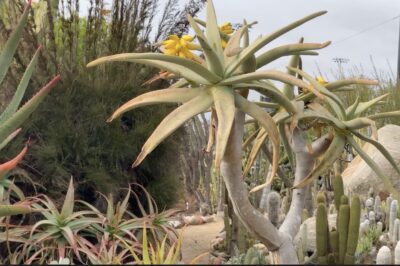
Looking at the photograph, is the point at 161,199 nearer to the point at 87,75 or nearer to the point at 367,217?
the point at 87,75

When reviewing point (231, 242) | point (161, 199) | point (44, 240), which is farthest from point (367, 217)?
point (44, 240)

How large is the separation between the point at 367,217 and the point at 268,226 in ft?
11.3

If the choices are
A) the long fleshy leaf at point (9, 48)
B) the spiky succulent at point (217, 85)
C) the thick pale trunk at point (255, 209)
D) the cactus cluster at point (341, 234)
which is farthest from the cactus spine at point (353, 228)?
the long fleshy leaf at point (9, 48)

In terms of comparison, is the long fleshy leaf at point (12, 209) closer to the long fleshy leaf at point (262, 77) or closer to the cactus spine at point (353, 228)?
the long fleshy leaf at point (262, 77)

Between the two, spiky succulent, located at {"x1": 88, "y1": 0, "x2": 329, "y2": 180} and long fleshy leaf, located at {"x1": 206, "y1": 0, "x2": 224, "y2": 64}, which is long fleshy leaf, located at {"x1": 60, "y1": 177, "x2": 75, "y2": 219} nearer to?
spiky succulent, located at {"x1": 88, "y1": 0, "x2": 329, "y2": 180}

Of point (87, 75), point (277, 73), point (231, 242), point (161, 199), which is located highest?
point (87, 75)

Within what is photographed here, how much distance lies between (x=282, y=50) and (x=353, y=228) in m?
1.20

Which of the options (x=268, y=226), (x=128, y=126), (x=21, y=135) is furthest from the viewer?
(x=128, y=126)

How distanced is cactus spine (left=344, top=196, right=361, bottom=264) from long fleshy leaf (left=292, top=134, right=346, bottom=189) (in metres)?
0.34

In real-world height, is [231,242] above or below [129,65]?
below

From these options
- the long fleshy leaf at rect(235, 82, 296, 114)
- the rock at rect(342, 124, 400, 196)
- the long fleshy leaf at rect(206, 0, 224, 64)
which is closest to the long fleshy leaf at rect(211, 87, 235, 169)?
the long fleshy leaf at rect(235, 82, 296, 114)

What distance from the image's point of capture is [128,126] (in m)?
5.73

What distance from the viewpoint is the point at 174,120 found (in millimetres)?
2365

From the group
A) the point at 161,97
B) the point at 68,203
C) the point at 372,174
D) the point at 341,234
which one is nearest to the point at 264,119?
the point at 161,97
